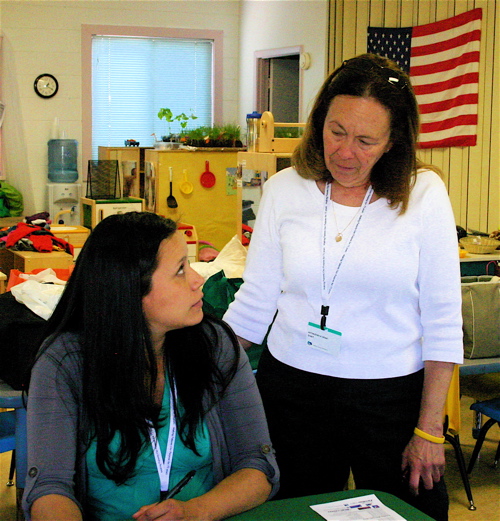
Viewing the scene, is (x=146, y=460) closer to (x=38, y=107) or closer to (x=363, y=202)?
(x=363, y=202)

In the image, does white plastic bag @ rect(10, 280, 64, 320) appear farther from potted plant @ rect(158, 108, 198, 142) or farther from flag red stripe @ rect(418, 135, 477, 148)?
potted plant @ rect(158, 108, 198, 142)

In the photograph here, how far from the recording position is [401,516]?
1.25 meters

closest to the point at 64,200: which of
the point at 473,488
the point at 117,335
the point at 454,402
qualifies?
the point at 473,488

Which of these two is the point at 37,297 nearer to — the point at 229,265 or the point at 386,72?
the point at 229,265

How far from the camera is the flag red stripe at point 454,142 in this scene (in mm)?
5184

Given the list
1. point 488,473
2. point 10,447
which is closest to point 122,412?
point 10,447

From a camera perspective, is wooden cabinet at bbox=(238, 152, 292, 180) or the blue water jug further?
the blue water jug

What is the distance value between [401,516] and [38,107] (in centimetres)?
769

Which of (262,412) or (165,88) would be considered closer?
(262,412)

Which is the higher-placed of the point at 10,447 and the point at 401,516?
the point at 401,516

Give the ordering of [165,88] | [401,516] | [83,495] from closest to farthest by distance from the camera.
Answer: [401,516], [83,495], [165,88]

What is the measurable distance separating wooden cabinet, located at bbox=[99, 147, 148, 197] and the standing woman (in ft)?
19.7

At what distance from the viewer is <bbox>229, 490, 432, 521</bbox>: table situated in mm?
1249

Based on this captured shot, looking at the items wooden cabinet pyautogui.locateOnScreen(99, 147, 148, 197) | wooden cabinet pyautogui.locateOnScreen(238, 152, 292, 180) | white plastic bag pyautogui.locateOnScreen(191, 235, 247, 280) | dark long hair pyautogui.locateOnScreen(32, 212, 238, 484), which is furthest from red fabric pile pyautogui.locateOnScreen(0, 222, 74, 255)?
dark long hair pyautogui.locateOnScreen(32, 212, 238, 484)
